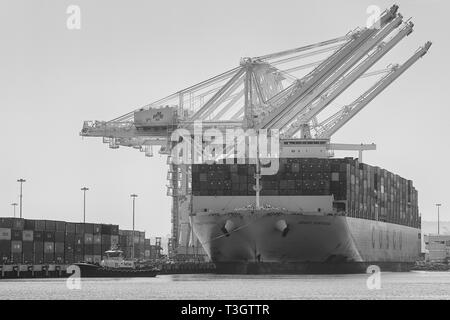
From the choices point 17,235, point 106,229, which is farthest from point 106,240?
point 17,235

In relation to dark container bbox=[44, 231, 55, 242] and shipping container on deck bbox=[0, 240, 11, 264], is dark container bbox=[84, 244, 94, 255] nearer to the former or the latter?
dark container bbox=[44, 231, 55, 242]

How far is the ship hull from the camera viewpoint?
11556 centimetres

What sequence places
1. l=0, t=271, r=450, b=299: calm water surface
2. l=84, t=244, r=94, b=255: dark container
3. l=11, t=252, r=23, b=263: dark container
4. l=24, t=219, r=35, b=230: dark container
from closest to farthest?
1. l=0, t=271, r=450, b=299: calm water surface
2. l=11, t=252, r=23, b=263: dark container
3. l=24, t=219, r=35, b=230: dark container
4. l=84, t=244, r=94, b=255: dark container

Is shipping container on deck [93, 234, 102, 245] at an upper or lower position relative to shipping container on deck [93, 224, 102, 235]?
lower

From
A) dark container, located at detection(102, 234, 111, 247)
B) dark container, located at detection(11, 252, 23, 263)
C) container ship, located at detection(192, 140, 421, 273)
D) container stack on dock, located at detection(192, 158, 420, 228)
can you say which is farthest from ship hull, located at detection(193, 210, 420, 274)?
dark container, located at detection(102, 234, 111, 247)

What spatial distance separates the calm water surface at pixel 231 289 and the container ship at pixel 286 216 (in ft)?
17.3

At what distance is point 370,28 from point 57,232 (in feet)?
136

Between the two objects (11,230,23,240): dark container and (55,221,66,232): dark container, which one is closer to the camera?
(11,230,23,240): dark container

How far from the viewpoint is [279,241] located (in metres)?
116

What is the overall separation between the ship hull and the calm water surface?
188 inches

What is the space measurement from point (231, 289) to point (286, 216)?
2640 cm

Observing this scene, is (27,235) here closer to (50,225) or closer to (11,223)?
(11,223)

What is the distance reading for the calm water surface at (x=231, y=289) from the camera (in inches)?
3273
